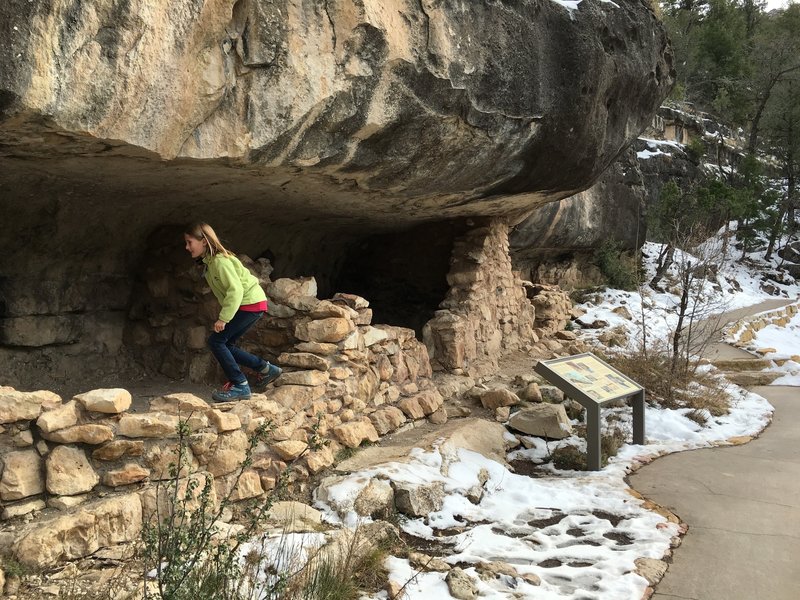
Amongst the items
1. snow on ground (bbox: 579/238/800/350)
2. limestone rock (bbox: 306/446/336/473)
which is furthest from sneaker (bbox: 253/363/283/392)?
snow on ground (bbox: 579/238/800/350)

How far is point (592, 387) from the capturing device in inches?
198

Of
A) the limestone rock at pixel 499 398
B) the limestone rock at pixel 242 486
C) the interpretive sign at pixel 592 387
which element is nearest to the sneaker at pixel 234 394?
the limestone rock at pixel 242 486

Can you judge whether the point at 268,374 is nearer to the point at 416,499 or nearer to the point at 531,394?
the point at 416,499

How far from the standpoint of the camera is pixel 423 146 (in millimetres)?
4777

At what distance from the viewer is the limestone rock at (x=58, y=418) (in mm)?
2869

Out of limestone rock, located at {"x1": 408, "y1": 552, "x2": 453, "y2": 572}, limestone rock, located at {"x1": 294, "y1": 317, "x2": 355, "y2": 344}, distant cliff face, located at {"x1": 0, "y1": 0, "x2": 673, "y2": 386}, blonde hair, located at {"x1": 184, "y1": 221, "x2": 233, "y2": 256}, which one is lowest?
limestone rock, located at {"x1": 408, "y1": 552, "x2": 453, "y2": 572}

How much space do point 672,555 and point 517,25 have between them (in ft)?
12.3

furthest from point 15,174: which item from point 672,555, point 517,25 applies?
point 672,555

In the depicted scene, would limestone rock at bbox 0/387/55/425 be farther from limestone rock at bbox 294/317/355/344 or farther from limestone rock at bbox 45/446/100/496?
limestone rock at bbox 294/317/355/344

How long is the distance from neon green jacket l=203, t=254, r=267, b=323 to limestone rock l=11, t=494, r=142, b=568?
139cm

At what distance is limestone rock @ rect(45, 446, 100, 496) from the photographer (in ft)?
9.29

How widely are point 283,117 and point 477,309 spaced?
4299 mm

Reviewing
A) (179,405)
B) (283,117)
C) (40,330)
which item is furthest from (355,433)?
(40,330)

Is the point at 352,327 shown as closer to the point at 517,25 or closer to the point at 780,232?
the point at 517,25
